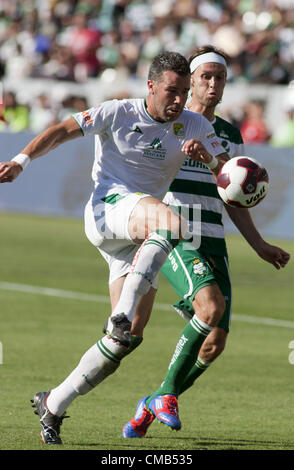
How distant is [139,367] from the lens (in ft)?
30.9

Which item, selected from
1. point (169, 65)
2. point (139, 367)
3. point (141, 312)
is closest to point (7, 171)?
point (169, 65)

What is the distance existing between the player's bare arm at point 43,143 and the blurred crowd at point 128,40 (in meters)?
14.3

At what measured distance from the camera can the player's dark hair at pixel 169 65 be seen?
653cm

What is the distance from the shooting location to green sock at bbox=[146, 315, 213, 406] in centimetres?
697

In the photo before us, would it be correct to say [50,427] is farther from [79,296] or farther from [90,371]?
[79,296]

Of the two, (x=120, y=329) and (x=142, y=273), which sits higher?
(x=142, y=273)

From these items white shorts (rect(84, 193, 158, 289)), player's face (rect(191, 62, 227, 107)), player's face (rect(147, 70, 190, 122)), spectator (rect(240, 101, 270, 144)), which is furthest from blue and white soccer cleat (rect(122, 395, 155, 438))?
spectator (rect(240, 101, 270, 144))

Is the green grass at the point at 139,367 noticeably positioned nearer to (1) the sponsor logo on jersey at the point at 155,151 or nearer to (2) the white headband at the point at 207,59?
(1) the sponsor logo on jersey at the point at 155,151

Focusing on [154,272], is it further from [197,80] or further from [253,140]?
[253,140]

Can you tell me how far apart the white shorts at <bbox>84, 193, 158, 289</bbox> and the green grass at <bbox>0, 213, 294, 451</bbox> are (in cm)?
109

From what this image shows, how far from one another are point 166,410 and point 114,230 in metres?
1.23

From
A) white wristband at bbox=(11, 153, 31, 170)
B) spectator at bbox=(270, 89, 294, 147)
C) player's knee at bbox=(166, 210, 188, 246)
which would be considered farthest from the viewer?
spectator at bbox=(270, 89, 294, 147)

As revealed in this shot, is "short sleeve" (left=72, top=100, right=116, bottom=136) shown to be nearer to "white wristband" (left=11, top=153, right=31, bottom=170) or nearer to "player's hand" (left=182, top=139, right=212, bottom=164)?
"white wristband" (left=11, top=153, right=31, bottom=170)

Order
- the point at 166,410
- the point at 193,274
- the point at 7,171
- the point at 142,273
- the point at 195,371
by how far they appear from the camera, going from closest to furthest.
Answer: the point at 142,273
the point at 7,171
the point at 166,410
the point at 193,274
the point at 195,371
